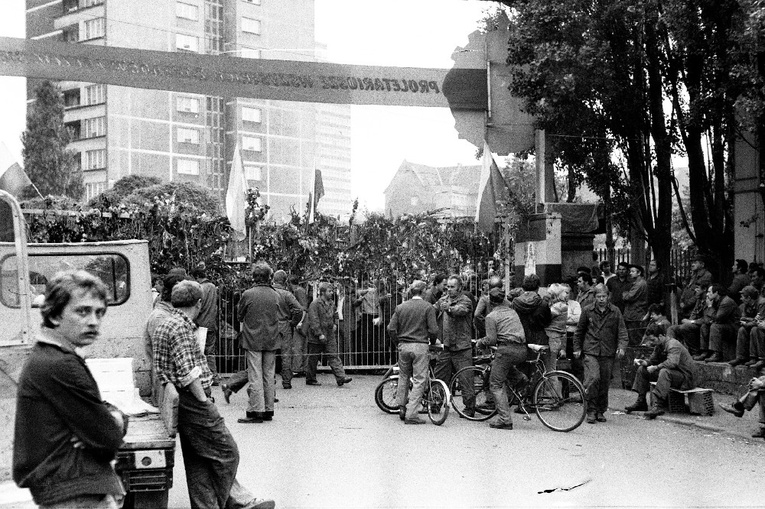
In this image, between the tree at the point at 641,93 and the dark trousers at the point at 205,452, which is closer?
the dark trousers at the point at 205,452

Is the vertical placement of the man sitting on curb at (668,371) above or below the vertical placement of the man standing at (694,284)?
below

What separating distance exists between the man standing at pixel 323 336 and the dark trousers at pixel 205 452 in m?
10.0

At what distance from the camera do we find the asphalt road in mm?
8320

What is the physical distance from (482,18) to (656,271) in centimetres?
825

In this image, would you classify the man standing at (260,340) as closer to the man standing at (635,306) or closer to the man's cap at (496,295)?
the man's cap at (496,295)

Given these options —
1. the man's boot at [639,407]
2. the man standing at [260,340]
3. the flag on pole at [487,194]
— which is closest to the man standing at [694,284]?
the man's boot at [639,407]

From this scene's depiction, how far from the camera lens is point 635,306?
17.5m

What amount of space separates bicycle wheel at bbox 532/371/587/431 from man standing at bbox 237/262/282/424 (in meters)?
3.25

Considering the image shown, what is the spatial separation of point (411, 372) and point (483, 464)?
3255mm

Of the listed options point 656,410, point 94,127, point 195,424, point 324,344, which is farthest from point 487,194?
point 94,127

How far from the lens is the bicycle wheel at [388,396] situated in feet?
44.7

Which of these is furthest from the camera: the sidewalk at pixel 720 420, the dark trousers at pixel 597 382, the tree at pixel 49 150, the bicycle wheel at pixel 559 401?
the tree at pixel 49 150

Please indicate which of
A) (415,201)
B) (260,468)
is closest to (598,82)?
(260,468)

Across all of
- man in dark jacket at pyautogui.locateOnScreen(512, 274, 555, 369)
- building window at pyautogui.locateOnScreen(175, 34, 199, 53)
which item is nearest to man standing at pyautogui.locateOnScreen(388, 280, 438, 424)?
man in dark jacket at pyautogui.locateOnScreen(512, 274, 555, 369)
